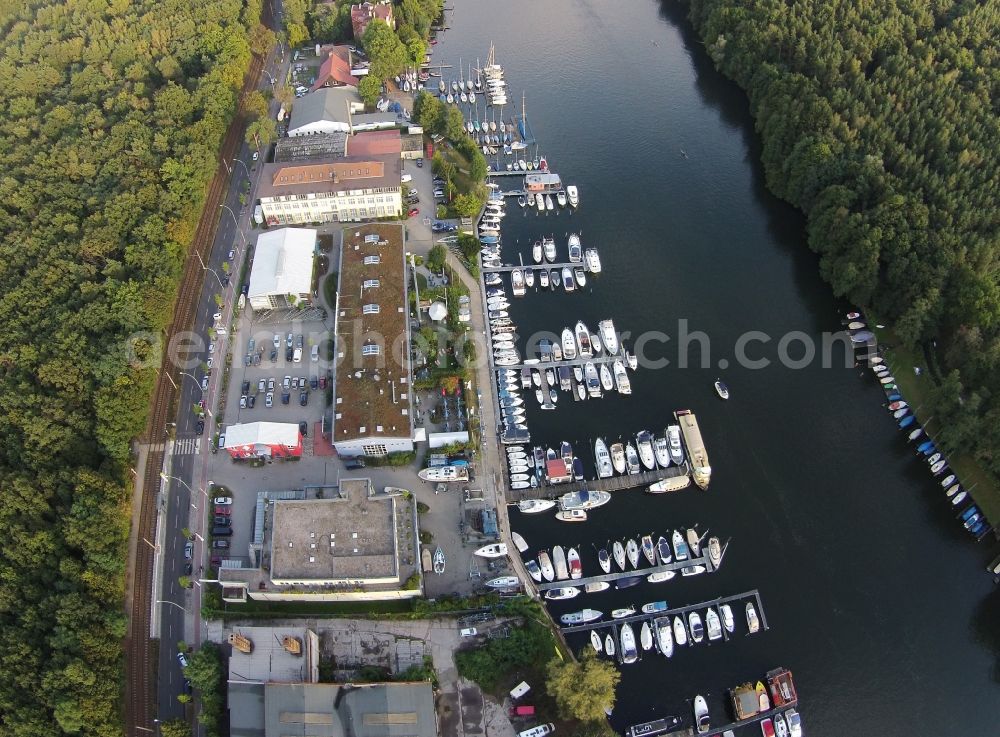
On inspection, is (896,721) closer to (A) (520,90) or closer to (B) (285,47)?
(A) (520,90)

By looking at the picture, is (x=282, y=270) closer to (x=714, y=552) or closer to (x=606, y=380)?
(x=606, y=380)

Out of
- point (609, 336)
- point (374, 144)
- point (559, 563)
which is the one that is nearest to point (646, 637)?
point (559, 563)

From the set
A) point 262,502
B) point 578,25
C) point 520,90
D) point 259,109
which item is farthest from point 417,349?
point 578,25

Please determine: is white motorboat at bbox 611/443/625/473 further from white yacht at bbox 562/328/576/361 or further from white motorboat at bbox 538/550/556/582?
white yacht at bbox 562/328/576/361

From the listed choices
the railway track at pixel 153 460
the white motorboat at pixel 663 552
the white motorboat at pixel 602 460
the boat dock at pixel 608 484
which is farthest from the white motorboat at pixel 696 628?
the railway track at pixel 153 460

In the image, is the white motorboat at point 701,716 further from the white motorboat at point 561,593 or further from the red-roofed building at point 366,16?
the red-roofed building at point 366,16

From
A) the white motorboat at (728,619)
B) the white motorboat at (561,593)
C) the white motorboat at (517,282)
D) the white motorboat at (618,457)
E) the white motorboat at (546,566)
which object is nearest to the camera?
the white motorboat at (728,619)

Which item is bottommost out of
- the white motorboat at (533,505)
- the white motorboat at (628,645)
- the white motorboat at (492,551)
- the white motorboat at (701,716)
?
the white motorboat at (701,716)
